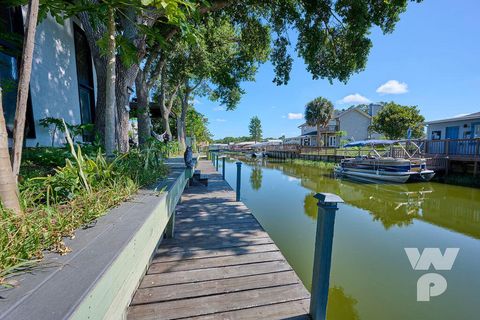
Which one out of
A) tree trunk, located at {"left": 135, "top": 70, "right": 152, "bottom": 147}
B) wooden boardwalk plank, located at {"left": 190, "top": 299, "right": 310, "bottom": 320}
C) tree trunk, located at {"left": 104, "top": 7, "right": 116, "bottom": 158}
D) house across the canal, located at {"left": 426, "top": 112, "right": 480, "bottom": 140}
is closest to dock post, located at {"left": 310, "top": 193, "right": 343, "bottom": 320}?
wooden boardwalk plank, located at {"left": 190, "top": 299, "right": 310, "bottom": 320}

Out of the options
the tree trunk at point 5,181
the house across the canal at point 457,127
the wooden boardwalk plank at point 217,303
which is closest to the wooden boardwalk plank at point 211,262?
the wooden boardwalk plank at point 217,303

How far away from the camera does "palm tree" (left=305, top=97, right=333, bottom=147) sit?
3306 cm

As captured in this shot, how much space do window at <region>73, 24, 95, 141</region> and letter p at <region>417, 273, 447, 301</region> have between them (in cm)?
847

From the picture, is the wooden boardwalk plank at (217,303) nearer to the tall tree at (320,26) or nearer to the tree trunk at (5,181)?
the tree trunk at (5,181)

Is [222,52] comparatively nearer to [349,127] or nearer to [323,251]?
[323,251]

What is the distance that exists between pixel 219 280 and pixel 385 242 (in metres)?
4.41

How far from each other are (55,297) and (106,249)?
1.27ft

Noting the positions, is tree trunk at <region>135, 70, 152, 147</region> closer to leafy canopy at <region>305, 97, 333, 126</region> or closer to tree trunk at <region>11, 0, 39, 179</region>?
tree trunk at <region>11, 0, 39, 179</region>

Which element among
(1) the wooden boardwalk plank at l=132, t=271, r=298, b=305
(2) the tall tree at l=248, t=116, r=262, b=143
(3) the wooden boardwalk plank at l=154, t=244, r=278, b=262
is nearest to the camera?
(1) the wooden boardwalk plank at l=132, t=271, r=298, b=305

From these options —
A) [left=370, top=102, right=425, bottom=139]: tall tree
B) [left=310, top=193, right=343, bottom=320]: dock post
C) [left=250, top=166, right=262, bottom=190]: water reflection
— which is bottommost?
[left=250, top=166, right=262, bottom=190]: water reflection

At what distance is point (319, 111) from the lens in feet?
109

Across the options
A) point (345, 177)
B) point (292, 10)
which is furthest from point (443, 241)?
point (345, 177)

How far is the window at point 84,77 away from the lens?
692cm

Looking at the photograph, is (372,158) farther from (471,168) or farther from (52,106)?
(52,106)
